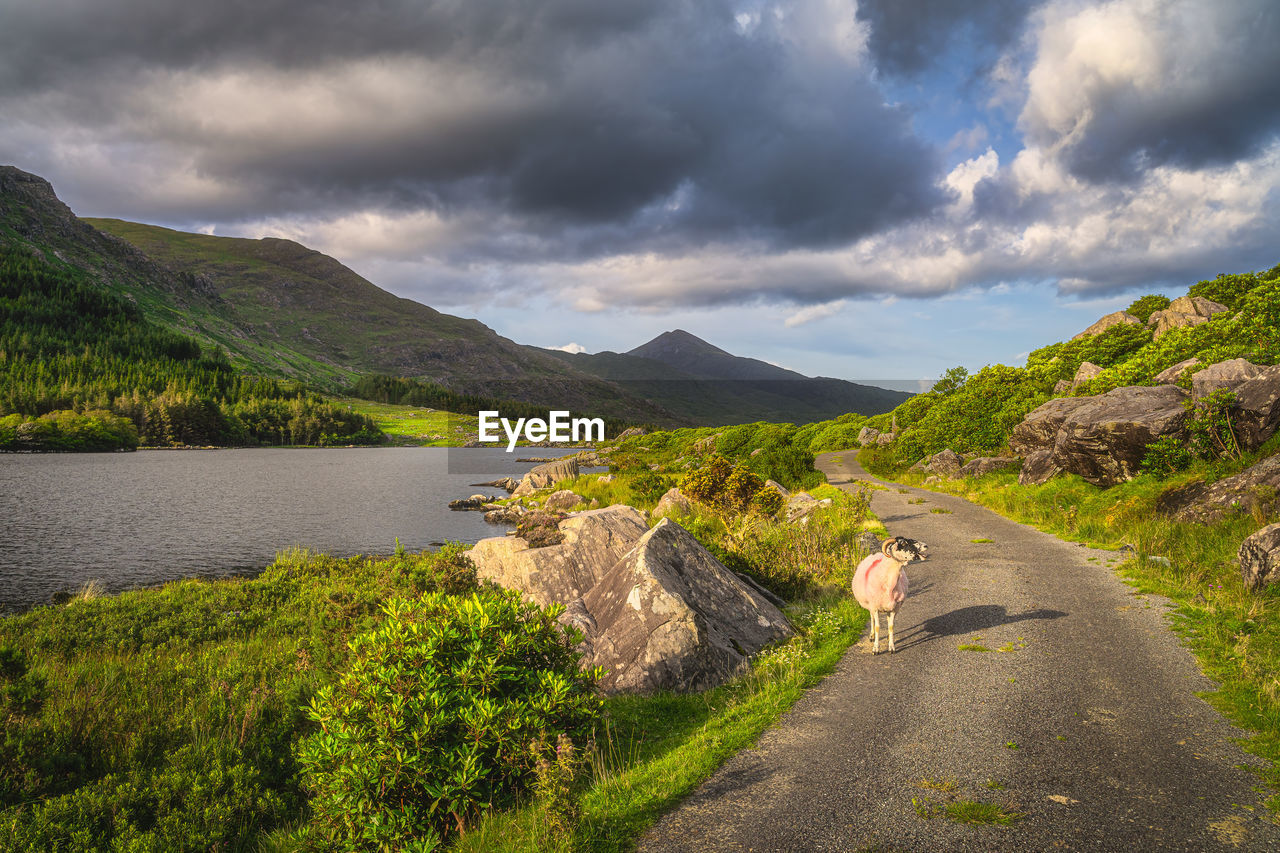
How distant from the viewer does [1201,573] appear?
1352 cm

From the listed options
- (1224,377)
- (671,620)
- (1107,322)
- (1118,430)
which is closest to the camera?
(671,620)

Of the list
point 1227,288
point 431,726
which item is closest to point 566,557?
point 431,726

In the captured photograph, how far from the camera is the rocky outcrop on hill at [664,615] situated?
995cm

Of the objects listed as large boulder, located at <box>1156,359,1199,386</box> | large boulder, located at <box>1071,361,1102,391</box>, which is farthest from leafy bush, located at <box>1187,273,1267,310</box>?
large boulder, located at <box>1156,359,1199,386</box>

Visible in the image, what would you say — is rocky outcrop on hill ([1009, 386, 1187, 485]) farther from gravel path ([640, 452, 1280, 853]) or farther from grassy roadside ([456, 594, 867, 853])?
grassy roadside ([456, 594, 867, 853])

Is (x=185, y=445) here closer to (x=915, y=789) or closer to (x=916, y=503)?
(x=916, y=503)

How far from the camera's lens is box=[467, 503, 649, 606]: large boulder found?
1519 cm

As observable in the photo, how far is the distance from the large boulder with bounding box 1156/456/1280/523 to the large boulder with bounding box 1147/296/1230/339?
1080 inches

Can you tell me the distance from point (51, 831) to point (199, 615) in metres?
13.5

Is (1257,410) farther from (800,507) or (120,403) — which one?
(120,403)

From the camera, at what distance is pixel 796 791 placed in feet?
19.9

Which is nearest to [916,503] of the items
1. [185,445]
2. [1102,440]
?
[1102,440]

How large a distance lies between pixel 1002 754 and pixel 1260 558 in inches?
395

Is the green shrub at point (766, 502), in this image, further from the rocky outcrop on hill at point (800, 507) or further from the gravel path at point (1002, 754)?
the gravel path at point (1002, 754)
